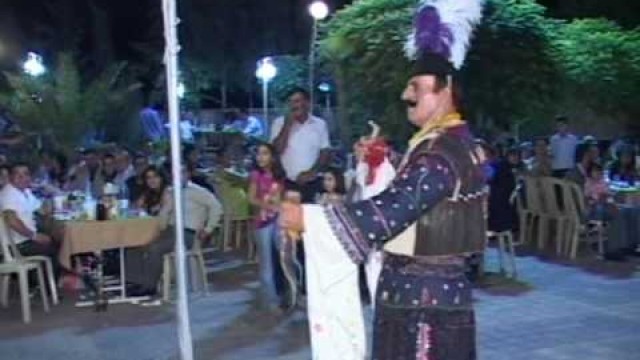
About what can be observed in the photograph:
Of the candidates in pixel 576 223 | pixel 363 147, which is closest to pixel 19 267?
pixel 363 147

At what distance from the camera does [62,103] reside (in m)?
15.1

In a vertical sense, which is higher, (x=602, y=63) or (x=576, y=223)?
(x=602, y=63)

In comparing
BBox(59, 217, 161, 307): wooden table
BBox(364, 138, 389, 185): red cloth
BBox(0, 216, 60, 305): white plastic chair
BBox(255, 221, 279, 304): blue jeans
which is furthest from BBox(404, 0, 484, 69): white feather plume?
BBox(0, 216, 60, 305): white plastic chair

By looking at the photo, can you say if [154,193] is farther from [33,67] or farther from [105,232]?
[33,67]

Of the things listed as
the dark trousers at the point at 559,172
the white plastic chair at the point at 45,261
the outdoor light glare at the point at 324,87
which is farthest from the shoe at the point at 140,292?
the outdoor light glare at the point at 324,87

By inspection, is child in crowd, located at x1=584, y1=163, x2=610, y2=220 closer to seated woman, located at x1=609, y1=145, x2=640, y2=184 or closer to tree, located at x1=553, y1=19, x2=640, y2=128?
seated woman, located at x1=609, y1=145, x2=640, y2=184

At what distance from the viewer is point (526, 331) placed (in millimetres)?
7062

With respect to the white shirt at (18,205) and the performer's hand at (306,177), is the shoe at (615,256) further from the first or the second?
the white shirt at (18,205)

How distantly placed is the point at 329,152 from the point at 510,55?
5.11 m

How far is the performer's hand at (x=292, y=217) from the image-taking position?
11.0 feet

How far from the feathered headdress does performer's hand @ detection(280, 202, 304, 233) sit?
2.04 ft

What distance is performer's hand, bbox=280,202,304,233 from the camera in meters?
3.36

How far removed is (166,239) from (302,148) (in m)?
1.33

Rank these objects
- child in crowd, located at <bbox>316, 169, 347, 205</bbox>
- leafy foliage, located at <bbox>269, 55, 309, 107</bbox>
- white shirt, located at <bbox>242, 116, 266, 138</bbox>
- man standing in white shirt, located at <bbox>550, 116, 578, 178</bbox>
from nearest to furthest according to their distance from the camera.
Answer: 1. child in crowd, located at <bbox>316, 169, 347, 205</bbox>
2. man standing in white shirt, located at <bbox>550, 116, 578, 178</bbox>
3. white shirt, located at <bbox>242, 116, 266, 138</bbox>
4. leafy foliage, located at <bbox>269, 55, 309, 107</bbox>
